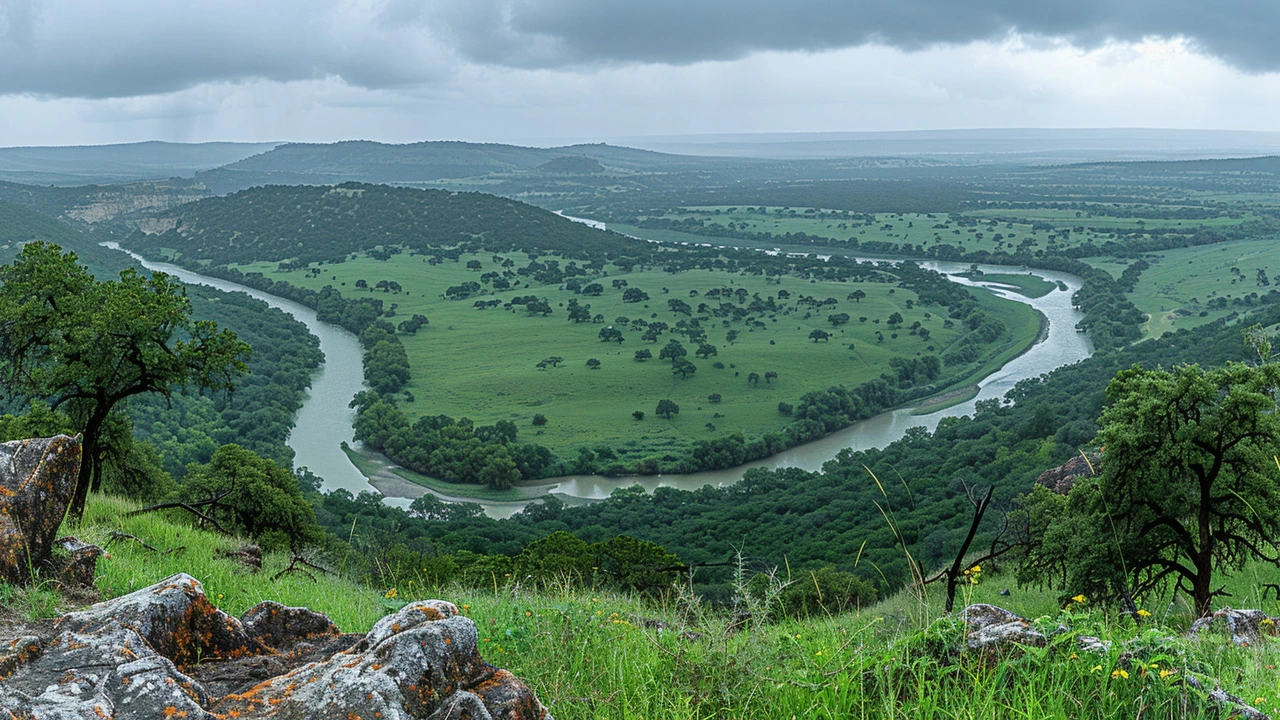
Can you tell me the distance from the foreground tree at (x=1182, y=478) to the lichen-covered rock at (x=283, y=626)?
1202 centimetres

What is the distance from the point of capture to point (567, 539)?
83.6 feet

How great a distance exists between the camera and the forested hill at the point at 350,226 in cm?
15950

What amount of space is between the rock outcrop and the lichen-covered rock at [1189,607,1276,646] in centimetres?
475

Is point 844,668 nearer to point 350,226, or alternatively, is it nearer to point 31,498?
point 31,498

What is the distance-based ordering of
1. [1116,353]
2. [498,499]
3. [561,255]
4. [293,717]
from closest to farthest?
[293,717] → [498,499] → [1116,353] → [561,255]

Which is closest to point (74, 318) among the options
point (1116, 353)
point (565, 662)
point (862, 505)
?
point (565, 662)

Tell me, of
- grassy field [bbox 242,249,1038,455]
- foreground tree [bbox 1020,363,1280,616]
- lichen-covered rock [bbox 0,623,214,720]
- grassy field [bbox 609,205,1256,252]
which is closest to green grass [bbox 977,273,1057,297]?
grassy field [bbox 242,249,1038,455]

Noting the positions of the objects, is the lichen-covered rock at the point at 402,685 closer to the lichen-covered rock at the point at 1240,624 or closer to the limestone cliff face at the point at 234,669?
the limestone cliff face at the point at 234,669

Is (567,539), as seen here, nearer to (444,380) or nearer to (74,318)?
(74,318)

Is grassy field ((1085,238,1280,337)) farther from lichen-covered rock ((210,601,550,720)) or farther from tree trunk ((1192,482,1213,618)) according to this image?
lichen-covered rock ((210,601,550,720))

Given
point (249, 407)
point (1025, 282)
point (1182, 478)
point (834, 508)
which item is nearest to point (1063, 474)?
point (834, 508)

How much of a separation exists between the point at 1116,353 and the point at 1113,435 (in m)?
70.4

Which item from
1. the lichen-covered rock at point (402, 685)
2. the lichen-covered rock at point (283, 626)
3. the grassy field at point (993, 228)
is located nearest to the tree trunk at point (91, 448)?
the lichen-covered rock at point (283, 626)

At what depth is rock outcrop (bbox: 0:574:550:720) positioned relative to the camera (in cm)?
362
